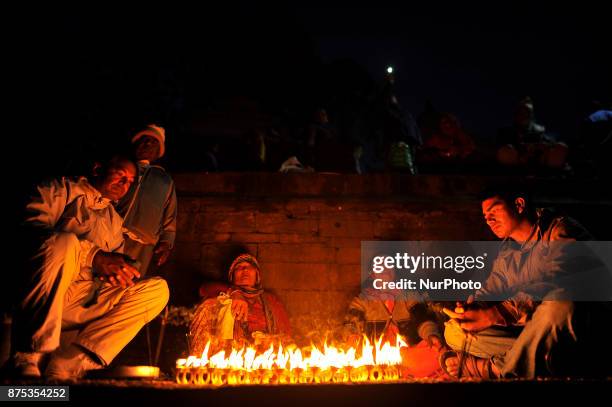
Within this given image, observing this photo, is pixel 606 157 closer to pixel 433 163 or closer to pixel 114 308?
pixel 433 163

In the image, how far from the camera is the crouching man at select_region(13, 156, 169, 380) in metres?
3.51

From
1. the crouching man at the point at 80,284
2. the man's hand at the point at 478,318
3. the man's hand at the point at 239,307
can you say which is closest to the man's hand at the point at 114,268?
the crouching man at the point at 80,284

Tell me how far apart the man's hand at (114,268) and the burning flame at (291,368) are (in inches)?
32.8

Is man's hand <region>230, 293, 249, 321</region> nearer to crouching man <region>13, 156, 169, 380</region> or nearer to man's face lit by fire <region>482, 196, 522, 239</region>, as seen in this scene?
crouching man <region>13, 156, 169, 380</region>

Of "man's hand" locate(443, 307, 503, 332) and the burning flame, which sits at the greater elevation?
"man's hand" locate(443, 307, 503, 332)

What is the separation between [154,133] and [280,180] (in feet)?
5.88

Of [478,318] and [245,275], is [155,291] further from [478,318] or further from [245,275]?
[478,318]

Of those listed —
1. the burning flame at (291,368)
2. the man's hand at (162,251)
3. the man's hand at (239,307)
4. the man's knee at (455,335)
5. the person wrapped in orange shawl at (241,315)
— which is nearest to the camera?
the burning flame at (291,368)

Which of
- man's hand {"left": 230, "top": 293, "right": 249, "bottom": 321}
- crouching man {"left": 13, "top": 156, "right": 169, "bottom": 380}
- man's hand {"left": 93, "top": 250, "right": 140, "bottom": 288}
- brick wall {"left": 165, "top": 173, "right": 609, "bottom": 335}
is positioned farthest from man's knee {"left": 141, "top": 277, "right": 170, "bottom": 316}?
brick wall {"left": 165, "top": 173, "right": 609, "bottom": 335}

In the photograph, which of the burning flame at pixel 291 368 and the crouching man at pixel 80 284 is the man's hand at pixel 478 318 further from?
the crouching man at pixel 80 284

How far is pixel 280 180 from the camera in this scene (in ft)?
21.9

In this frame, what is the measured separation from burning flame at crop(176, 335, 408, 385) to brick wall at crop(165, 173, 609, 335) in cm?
218

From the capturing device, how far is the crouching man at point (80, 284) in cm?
351

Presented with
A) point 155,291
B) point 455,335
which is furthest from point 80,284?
point 455,335
